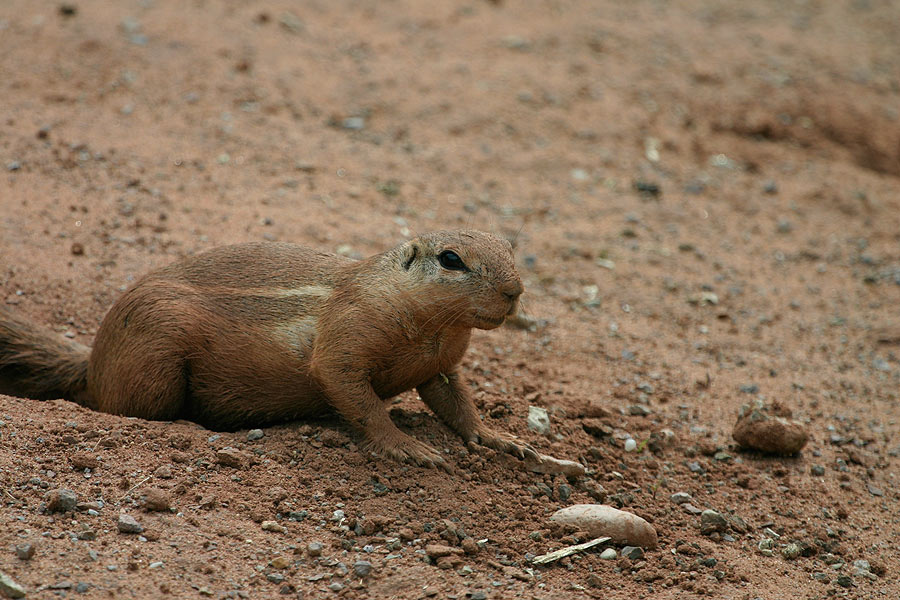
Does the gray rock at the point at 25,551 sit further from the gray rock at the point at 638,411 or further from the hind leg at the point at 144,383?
the gray rock at the point at 638,411

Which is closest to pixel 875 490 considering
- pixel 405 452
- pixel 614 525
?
pixel 614 525

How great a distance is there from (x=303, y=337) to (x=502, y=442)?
121 centimetres

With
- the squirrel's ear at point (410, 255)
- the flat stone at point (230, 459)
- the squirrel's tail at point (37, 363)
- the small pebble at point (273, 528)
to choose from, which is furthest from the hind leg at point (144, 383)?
the squirrel's ear at point (410, 255)

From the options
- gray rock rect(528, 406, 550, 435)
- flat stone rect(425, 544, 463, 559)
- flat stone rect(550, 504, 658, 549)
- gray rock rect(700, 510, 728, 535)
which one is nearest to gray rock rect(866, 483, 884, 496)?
gray rock rect(700, 510, 728, 535)

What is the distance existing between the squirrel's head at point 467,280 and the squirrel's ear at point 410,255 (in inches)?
1.2

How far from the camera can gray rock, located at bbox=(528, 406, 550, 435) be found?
5.55 metres

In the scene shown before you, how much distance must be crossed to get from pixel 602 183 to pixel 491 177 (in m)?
1.13

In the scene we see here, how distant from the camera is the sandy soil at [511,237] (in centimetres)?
449

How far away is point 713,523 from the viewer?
16.5 ft

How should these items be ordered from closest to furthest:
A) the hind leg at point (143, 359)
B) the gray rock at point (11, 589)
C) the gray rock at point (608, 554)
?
1. the gray rock at point (11, 589)
2. the gray rock at point (608, 554)
3. the hind leg at point (143, 359)

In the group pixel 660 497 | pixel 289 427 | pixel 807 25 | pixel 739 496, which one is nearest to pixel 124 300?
pixel 289 427

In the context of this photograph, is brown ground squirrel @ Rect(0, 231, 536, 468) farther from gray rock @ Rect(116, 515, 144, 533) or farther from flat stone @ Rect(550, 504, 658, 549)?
gray rock @ Rect(116, 515, 144, 533)

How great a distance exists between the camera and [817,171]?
34.1ft

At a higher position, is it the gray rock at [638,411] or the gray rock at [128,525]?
the gray rock at [128,525]
